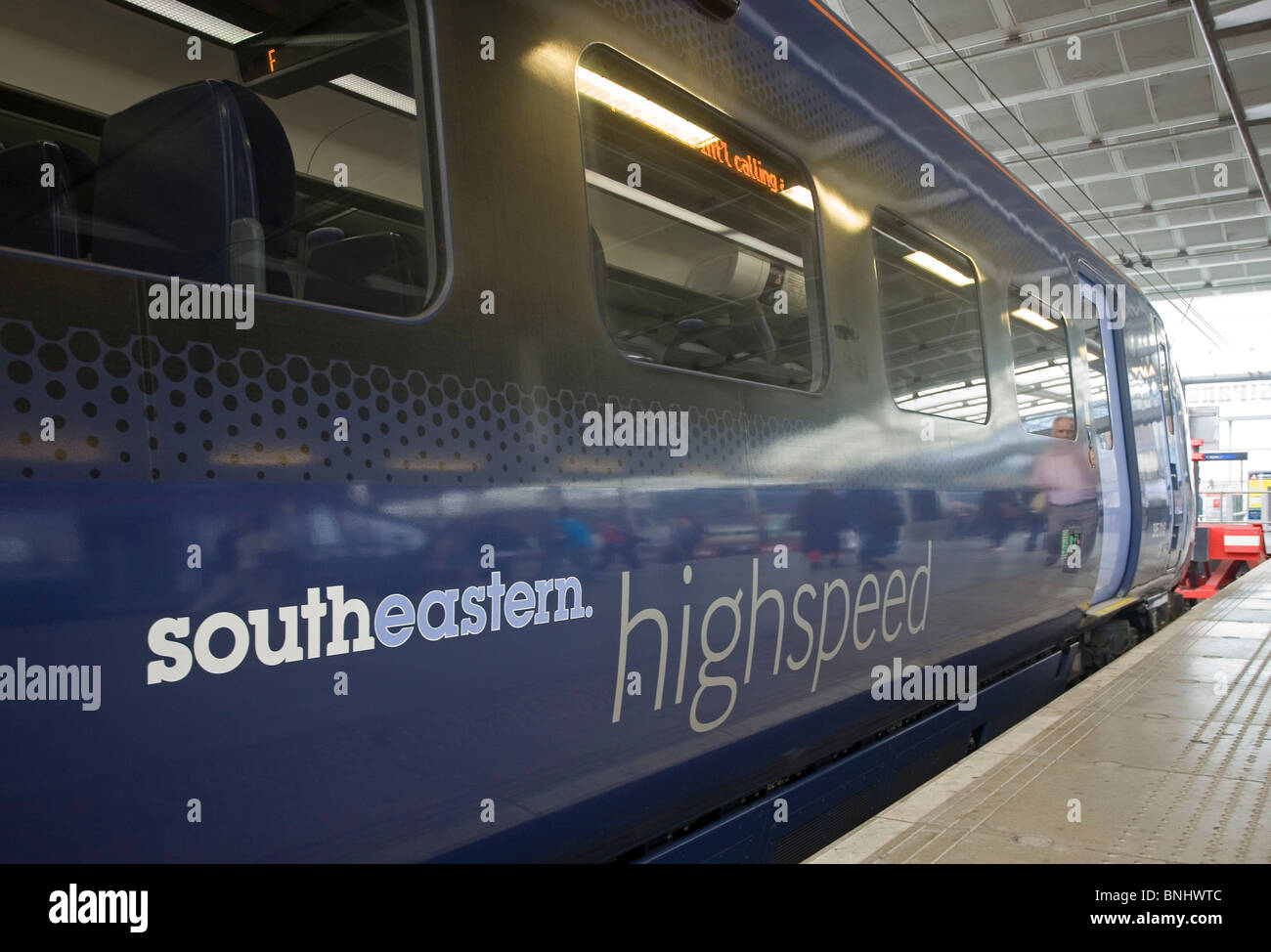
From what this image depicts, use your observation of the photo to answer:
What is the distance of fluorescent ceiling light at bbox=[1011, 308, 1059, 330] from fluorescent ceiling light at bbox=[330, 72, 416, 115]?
11.6 ft

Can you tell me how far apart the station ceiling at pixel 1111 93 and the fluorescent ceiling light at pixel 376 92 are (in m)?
7.53

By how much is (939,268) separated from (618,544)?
2.49m

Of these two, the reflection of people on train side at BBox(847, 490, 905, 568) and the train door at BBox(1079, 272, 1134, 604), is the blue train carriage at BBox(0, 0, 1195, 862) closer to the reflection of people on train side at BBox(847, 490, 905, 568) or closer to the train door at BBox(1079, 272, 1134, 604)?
the reflection of people on train side at BBox(847, 490, 905, 568)

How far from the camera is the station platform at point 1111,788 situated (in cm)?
236

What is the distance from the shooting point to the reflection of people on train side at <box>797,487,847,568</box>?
2877 millimetres

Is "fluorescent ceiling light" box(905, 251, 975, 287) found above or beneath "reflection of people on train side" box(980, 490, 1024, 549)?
above

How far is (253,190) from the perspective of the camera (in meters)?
1.73

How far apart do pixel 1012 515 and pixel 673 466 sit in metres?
2.68

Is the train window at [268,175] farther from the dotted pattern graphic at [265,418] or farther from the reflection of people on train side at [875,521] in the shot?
the reflection of people on train side at [875,521]

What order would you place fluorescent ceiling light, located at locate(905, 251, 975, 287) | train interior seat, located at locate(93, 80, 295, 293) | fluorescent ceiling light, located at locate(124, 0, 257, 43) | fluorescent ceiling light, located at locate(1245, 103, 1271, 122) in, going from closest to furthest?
1. train interior seat, located at locate(93, 80, 295, 293)
2. fluorescent ceiling light, located at locate(124, 0, 257, 43)
3. fluorescent ceiling light, located at locate(905, 251, 975, 287)
4. fluorescent ceiling light, located at locate(1245, 103, 1271, 122)

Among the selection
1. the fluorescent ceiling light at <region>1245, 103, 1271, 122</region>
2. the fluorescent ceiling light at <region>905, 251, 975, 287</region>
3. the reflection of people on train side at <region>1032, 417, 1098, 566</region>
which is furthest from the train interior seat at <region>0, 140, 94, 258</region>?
the fluorescent ceiling light at <region>1245, 103, 1271, 122</region>
